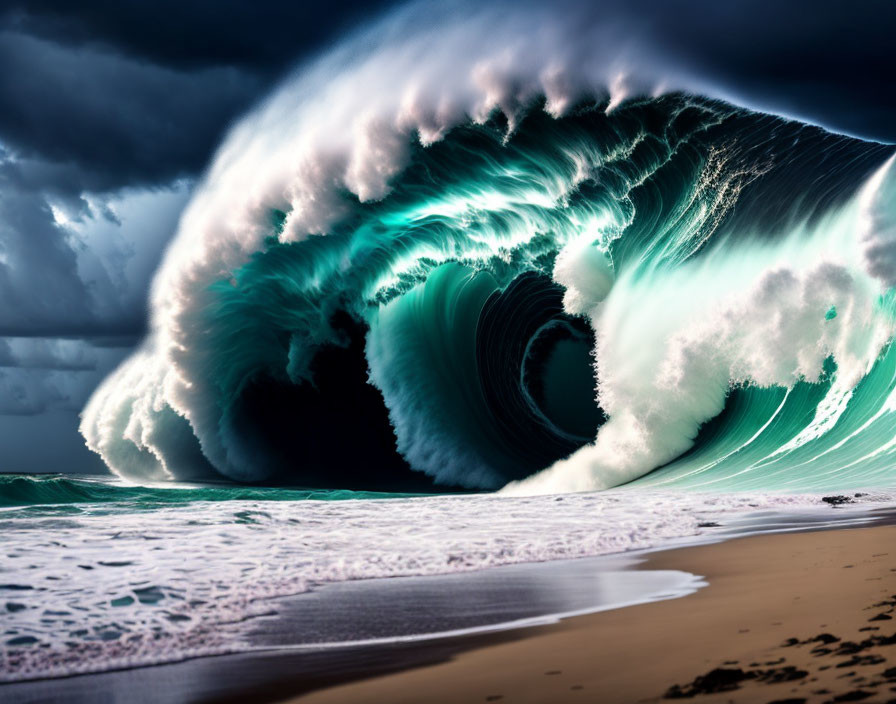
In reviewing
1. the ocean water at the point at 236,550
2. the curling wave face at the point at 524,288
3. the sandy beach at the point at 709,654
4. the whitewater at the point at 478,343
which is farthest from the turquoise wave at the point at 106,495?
the sandy beach at the point at 709,654

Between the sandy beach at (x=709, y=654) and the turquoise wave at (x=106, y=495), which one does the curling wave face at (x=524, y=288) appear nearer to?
the turquoise wave at (x=106, y=495)

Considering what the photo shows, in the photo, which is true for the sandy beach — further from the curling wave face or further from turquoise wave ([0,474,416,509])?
turquoise wave ([0,474,416,509])

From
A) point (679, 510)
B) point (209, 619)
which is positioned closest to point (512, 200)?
point (679, 510)

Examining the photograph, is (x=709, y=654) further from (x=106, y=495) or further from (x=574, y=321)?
(x=574, y=321)

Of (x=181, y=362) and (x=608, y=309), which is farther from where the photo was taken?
(x=181, y=362)

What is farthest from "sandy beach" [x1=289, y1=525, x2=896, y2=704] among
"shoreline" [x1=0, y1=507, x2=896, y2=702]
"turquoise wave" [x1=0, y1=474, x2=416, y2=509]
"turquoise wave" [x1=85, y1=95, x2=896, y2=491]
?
"turquoise wave" [x1=0, y1=474, x2=416, y2=509]

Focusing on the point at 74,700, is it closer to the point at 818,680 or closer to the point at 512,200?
the point at 818,680
